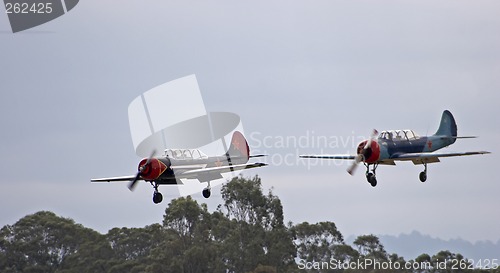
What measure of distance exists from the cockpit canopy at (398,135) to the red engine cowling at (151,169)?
10.4 m

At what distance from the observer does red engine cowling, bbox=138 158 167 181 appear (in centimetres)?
5491

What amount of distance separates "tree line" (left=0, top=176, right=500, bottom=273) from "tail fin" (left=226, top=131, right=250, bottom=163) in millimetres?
20834

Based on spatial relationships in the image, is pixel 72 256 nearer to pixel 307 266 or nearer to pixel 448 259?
pixel 307 266

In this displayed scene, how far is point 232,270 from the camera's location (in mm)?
86125

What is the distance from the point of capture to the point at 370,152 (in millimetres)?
53312

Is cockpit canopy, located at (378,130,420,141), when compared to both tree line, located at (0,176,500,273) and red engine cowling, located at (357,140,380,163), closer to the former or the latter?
red engine cowling, located at (357,140,380,163)

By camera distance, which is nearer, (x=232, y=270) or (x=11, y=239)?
(x=232, y=270)

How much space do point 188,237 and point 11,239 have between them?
17129 millimetres

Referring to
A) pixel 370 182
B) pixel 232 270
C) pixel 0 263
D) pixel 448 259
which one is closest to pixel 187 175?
pixel 370 182

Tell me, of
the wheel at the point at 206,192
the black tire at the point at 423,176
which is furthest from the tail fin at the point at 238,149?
the black tire at the point at 423,176

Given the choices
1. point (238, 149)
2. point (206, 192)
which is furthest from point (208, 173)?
point (238, 149)

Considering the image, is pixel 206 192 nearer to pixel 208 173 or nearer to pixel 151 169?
pixel 208 173

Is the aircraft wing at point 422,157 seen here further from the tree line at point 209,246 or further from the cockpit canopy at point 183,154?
the tree line at point 209,246

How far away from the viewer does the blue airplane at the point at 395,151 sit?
175 feet
